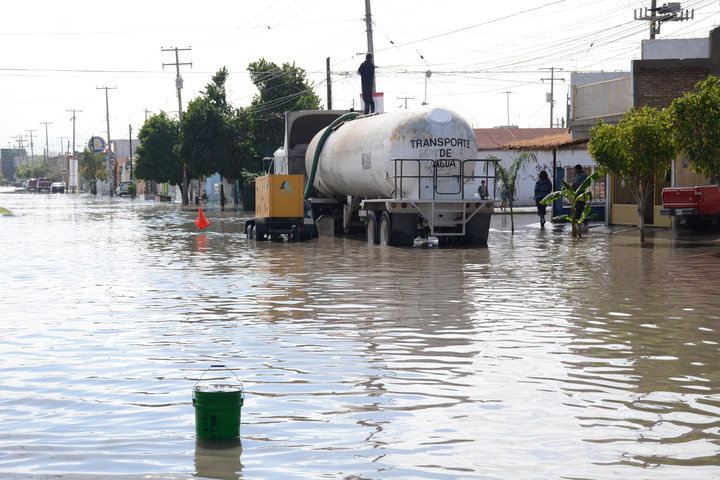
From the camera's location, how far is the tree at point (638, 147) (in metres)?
23.0

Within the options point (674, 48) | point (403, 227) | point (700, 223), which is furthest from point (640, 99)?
point (403, 227)

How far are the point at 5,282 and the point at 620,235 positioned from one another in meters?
19.0

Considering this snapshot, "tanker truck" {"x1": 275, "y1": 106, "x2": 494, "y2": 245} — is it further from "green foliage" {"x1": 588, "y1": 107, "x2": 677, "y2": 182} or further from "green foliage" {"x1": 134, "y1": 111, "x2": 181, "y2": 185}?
"green foliage" {"x1": 134, "y1": 111, "x2": 181, "y2": 185}

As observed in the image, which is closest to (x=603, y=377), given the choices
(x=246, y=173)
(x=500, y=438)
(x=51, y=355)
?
(x=500, y=438)

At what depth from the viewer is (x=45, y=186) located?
15688 centimetres

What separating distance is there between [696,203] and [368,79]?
10623 millimetres

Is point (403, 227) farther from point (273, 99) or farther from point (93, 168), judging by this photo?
point (93, 168)

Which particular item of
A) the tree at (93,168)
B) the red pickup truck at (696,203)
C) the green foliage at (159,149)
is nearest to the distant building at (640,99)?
the red pickup truck at (696,203)

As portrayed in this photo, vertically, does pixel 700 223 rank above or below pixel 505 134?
below

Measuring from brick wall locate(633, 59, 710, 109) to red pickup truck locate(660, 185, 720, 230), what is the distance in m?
4.54

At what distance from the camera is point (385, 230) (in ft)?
82.2

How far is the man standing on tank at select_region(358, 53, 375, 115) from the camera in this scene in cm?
2866

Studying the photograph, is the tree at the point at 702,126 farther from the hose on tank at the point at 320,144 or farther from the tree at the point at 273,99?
the tree at the point at 273,99

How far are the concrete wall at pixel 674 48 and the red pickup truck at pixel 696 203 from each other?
12627 mm
